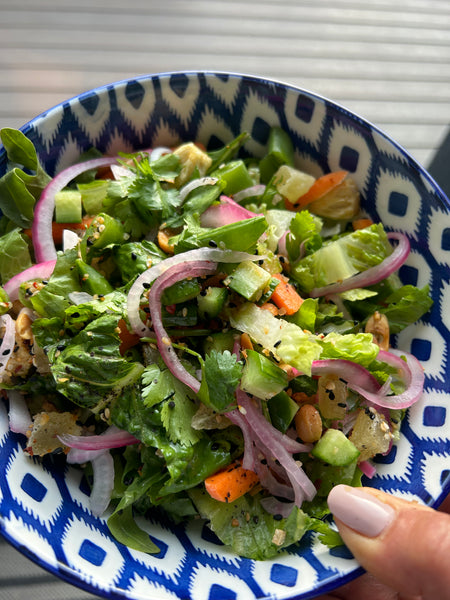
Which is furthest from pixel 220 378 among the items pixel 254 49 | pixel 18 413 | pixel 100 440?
pixel 254 49

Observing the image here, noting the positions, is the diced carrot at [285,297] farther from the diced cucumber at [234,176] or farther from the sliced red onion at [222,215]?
the diced cucumber at [234,176]

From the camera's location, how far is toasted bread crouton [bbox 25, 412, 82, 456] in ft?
5.23

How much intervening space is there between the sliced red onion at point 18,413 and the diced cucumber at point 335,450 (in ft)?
2.95

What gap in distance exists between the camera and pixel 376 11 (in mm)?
3004

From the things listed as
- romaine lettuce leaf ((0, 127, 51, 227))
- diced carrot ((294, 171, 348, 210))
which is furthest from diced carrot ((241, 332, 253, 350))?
romaine lettuce leaf ((0, 127, 51, 227))

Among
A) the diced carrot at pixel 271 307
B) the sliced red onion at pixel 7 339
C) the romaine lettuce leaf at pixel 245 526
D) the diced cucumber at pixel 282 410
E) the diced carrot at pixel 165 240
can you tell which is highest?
the diced carrot at pixel 165 240

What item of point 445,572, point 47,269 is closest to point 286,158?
point 47,269

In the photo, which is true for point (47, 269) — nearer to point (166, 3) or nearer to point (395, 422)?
point (395, 422)

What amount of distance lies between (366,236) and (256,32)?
1545 millimetres

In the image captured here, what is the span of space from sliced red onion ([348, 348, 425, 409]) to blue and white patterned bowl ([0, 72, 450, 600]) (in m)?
0.06

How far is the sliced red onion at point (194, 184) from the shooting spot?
185 cm

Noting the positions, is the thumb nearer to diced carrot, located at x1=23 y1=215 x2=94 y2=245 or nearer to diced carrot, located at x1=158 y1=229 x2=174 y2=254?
diced carrot, located at x1=158 y1=229 x2=174 y2=254

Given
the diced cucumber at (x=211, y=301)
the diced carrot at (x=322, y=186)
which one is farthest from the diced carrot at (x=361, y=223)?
the diced cucumber at (x=211, y=301)

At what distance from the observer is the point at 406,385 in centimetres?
181
